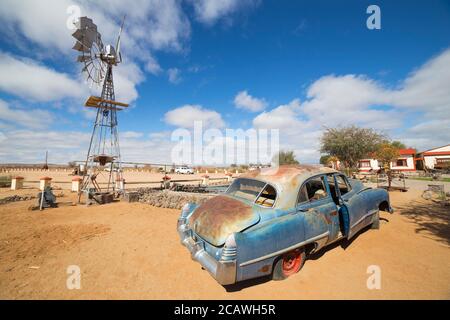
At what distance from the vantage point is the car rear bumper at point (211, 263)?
2.45m

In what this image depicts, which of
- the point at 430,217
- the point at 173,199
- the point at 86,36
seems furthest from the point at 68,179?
the point at 430,217

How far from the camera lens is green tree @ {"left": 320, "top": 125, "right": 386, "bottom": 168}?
21.3 m

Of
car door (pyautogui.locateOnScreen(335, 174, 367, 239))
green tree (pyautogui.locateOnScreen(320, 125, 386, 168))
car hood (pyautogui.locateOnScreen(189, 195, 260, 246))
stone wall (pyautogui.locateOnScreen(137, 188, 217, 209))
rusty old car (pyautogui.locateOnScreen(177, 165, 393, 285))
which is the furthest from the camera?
green tree (pyautogui.locateOnScreen(320, 125, 386, 168))

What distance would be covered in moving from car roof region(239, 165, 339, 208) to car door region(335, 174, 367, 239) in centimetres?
68

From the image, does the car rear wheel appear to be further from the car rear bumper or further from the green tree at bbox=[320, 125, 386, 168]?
the green tree at bbox=[320, 125, 386, 168]

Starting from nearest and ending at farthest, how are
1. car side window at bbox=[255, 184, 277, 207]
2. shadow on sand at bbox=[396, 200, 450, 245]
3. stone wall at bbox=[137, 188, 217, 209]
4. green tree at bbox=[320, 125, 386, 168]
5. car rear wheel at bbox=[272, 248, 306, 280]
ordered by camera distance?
1. car rear wheel at bbox=[272, 248, 306, 280]
2. car side window at bbox=[255, 184, 277, 207]
3. shadow on sand at bbox=[396, 200, 450, 245]
4. stone wall at bbox=[137, 188, 217, 209]
5. green tree at bbox=[320, 125, 386, 168]

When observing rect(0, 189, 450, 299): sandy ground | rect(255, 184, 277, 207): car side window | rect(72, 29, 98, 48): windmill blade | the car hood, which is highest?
rect(72, 29, 98, 48): windmill blade

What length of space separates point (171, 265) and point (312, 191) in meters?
3.52

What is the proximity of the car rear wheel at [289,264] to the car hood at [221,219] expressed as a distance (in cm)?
87

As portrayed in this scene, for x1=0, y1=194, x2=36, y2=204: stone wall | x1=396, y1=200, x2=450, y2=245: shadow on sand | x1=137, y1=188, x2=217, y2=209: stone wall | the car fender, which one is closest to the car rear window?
the car fender

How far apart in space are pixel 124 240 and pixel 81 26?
1009 cm

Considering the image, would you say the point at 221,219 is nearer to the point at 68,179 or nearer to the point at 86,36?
the point at 86,36
